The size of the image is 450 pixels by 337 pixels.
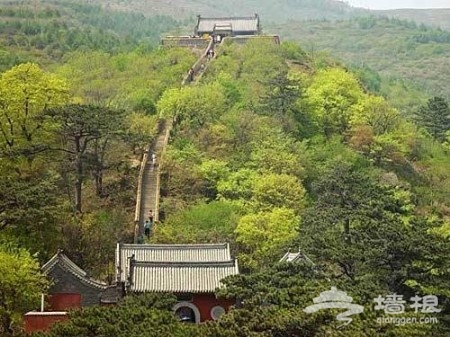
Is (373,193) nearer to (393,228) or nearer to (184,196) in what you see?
(393,228)

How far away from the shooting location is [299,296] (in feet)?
57.4

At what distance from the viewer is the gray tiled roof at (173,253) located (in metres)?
25.3

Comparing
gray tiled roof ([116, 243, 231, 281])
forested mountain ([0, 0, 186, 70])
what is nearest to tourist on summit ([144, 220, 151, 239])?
gray tiled roof ([116, 243, 231, 281])

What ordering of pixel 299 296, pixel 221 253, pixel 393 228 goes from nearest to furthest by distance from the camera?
pixel 299 296, pixel 393 228, pixel 221 253

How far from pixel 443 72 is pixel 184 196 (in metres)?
90.6

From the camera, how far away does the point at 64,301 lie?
24219 millimetres

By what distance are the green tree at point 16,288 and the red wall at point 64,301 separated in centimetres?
160

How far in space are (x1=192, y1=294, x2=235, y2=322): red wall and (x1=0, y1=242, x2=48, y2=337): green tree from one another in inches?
189

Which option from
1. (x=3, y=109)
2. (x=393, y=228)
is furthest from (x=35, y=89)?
(x=393, y=228)

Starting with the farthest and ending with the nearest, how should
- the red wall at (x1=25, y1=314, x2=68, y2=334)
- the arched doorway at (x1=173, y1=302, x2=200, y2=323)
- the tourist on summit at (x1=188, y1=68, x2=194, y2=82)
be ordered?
the tourist on summit at (x1=188, y1=68, x2=194, y2=82), the arched doorway at (x1=173, y1=302, x2=200, y2=323), the red wall at (x1=25, y1=314, x2=68, y2=334)

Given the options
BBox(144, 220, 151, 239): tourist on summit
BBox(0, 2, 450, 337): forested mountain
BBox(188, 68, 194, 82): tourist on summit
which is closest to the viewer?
BBox(0, 2, 450, 337): forested mountain

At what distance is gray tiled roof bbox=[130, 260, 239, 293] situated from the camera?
78.3 feet

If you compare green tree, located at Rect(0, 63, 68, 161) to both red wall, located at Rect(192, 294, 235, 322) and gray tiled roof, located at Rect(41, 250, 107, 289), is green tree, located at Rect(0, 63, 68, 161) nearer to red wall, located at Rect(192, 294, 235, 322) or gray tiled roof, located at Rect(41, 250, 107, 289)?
gray tiled roof, located at Rect(41, 250, 107, 289)

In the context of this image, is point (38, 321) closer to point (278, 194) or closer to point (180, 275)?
point (180, 275)
